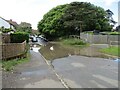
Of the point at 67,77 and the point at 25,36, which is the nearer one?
the point at 67,77

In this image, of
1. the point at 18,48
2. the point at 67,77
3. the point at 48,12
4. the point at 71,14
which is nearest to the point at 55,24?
the point at 71,14

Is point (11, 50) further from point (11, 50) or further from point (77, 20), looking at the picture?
point (77, 20)

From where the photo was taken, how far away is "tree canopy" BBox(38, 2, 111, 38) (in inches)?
2128

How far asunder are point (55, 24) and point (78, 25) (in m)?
7.61

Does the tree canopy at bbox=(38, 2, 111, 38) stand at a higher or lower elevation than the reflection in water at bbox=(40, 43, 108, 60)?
higher

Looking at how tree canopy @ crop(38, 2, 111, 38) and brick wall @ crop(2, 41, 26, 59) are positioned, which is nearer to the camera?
brick wall @ crop(2, 41, 26, 59)

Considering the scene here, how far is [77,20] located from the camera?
55.0 m

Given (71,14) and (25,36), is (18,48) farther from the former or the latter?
(71,14)

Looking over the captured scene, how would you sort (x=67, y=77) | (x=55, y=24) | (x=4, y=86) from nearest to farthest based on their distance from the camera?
(x=4, y=86)
(x=67, y=77)
(x=55, y=24)

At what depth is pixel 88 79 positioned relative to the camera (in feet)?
37.6

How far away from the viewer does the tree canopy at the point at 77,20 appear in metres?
54.1

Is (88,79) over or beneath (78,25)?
beneath

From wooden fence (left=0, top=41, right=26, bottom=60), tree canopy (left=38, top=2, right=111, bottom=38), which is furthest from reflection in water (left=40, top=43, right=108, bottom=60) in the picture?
tree canopy (left=38, top=2, right=111, bottom=38)

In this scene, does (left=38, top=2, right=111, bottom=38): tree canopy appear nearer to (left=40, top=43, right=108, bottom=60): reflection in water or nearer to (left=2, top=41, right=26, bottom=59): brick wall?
(left=40, top=43, right=108, bottom=60): reflection in water
